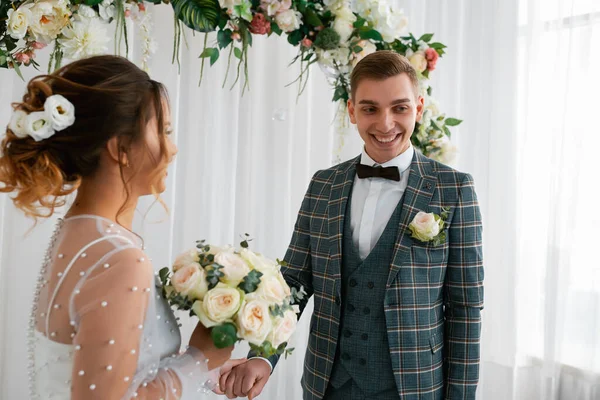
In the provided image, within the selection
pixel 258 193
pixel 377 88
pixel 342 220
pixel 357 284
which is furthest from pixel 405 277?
pixel 258 193

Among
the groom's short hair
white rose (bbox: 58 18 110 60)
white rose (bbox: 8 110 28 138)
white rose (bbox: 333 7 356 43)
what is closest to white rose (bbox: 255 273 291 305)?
white rose (bbox: 8 110 28 138)

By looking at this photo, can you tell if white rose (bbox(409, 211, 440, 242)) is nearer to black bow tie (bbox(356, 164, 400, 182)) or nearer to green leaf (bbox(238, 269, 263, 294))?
black bow tie (bbox(356, 164, 400, 182))

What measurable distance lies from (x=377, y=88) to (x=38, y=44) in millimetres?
1239

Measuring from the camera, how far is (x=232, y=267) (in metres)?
1.36

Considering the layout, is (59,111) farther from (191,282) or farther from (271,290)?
(271,290)

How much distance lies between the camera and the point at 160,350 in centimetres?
130

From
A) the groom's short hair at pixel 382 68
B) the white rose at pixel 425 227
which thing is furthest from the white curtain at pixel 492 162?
the white rose at pixel 425 227

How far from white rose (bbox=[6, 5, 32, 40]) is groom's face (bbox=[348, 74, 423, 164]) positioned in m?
1.15

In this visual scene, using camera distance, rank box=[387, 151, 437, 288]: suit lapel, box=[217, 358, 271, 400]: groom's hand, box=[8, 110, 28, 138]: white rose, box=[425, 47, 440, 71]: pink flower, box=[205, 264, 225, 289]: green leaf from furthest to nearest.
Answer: box=[425, 47, 440, 71]: pink flower < box=[387, 151, 437, 288]: suit lapel < box=[217, 358, 271, 400]: groom's hand < box=[205, 264, 225, 289]: green leaf < box=[8, 110, 28, 138]: white rose

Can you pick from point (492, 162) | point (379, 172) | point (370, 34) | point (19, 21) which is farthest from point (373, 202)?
point (492, 162)

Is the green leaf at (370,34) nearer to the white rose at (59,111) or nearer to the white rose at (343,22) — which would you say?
the white rose at (343,22)

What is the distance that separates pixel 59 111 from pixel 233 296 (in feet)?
1.81

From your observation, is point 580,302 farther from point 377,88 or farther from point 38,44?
point 38,44

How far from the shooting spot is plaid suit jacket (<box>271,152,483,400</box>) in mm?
1782
